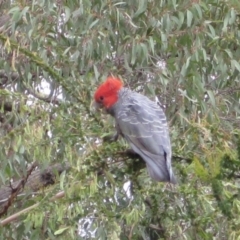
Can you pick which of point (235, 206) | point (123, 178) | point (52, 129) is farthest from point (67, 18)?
point (235, 206)

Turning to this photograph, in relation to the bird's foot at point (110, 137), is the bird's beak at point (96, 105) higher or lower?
lower

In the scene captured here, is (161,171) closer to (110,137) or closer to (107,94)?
(110,137)

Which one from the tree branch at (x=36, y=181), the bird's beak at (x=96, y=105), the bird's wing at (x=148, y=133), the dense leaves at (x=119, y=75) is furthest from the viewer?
the tree branch at (x=36, y=181)

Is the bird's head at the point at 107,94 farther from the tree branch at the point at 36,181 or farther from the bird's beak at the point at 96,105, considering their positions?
the tree branch at the point at 36,181

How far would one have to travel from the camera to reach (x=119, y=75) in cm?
421

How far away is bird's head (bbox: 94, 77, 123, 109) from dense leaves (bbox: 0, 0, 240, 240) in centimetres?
6

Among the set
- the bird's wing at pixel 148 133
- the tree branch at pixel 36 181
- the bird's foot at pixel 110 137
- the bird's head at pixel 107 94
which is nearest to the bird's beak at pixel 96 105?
the bird's head at pixel 107 94

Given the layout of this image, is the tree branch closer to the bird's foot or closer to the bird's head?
the bird's head

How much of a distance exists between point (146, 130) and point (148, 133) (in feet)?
0.10

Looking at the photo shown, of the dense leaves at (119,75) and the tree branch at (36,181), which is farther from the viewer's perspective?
the tree branch at (36,181)

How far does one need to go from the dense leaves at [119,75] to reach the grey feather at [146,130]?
5 cm

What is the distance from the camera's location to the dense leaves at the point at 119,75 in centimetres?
279

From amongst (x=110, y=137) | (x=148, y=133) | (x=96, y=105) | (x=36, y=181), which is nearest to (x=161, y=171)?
(x=110, y=137)

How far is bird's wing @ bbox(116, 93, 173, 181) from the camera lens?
9.53 ft
